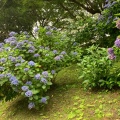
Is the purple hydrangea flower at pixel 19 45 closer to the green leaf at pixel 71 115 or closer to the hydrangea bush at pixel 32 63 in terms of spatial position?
the hydrangea bush at pixel 32 63

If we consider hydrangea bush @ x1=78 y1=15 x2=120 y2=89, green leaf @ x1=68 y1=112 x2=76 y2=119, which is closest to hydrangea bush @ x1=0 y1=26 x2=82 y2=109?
green leaf @ x1=68 y1=112 x2=76 y2=119

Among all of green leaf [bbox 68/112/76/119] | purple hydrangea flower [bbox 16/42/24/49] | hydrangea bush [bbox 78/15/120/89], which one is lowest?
green leaf [bbox 68/112/76/119]

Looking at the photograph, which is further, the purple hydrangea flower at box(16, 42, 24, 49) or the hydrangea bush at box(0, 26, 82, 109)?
the purple hydrangea flower at box(16, 42, 24, 49)

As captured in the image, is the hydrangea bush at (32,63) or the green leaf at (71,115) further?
the hydrangea bush at (32,63)

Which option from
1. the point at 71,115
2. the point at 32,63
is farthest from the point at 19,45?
the point at 71,115

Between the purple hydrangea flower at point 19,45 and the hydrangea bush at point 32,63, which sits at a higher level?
the purple hydrangea flower at point 19,45

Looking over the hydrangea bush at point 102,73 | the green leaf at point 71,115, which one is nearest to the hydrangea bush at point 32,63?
the green leaf at point 71,115

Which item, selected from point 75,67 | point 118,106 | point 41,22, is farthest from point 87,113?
point 41,22

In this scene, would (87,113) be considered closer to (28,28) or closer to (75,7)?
(75,7)

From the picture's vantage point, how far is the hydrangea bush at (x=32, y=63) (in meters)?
3.99

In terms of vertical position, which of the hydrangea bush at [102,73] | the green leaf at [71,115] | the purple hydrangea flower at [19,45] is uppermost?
the purple hydrangea flower at [19,45]

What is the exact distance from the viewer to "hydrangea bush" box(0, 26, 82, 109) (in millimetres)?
3990

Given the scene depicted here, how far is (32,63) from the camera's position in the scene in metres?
4.06

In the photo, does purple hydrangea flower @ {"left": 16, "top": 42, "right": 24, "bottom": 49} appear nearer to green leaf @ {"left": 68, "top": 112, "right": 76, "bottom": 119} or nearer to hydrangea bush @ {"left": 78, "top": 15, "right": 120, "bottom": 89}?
hydrangea bush @ {"left": 78, "top": 15, "right": 120, "bottom": 89}
